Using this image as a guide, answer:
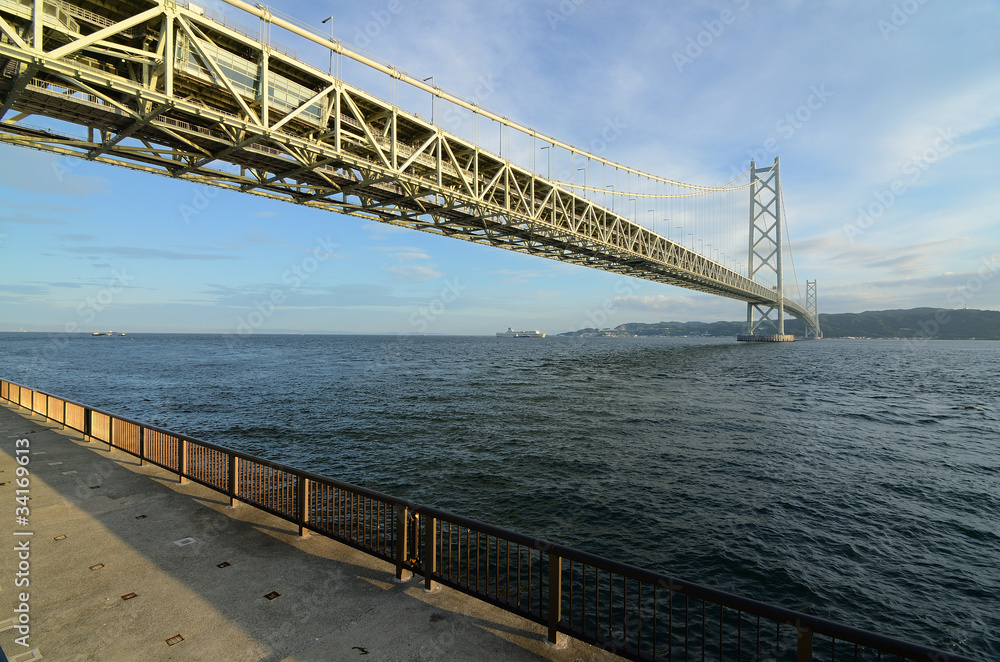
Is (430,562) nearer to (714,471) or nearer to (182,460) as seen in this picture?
(182,460)

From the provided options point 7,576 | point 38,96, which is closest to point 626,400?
point 7,576

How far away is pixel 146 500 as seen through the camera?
7660 millimetres

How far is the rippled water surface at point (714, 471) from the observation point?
887 cm

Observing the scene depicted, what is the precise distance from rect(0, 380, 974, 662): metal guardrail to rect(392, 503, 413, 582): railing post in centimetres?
2

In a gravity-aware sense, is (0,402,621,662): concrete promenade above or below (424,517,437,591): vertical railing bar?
below

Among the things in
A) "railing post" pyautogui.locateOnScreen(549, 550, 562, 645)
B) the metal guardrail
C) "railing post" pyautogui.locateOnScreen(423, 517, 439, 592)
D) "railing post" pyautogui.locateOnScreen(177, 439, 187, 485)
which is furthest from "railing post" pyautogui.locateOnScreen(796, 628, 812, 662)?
"railing post" pyautogui.locateOnScreen(177, 439, 187, 485)

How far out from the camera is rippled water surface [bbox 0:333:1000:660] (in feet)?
29.1

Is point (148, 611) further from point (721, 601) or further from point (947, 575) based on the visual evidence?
point (947, 575)

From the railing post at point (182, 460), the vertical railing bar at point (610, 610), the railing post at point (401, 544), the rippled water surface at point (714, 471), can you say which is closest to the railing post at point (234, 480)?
the railing post at point (182, 460)

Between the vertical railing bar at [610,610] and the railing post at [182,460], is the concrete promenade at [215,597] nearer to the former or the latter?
the vertical railing bar at [610,610]

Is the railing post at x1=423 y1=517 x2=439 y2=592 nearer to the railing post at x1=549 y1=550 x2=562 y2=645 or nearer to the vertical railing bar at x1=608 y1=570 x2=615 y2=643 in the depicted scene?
the railing post at x1=549 y1=550 x2=562 y2=645

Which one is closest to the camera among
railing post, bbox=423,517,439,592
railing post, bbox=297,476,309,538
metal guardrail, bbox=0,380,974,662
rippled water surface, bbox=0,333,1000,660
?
metal guardrail, bbox=0,380,974,662

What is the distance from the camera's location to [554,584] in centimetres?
444

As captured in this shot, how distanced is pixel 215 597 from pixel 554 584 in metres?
3.85
